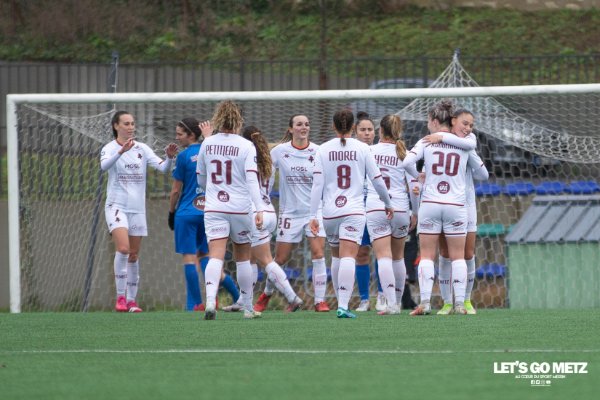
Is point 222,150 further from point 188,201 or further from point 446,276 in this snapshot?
point 446,276

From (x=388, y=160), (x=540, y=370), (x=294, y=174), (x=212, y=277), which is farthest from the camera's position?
(x=294, y=174)

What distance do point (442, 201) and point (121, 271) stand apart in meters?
4.01

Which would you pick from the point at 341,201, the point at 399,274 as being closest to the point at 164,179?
the point at 399,274

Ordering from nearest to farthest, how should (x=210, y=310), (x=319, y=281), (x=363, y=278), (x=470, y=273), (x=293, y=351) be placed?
1. (x=293, y=351)
2. (x=210, y=310)
3. (x=470, y=273)
4. (x=319, y=281)
5. (x=363, y=278)

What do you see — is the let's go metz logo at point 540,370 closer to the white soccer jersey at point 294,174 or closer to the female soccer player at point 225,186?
the female soccer player at point 225,186

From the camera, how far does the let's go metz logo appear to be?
21.1 ft

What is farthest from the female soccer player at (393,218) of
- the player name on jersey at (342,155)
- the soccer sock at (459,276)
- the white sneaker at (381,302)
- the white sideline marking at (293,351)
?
the white sideline marking at (293,351)

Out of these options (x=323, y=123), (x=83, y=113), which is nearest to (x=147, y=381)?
(x=323, y=123)

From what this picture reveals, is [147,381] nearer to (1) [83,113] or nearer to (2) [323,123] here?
(2) [323,123]

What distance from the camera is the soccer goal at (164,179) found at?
1510 cm

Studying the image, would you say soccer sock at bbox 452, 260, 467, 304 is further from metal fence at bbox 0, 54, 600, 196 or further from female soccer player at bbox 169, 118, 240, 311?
metal fence at bbox 0, 54, 600, 196

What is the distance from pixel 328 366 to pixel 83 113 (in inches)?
487

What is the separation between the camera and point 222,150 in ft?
34.9

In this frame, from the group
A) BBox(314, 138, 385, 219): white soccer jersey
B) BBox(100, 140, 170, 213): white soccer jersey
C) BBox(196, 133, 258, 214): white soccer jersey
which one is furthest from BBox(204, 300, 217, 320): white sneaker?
BBox(100, 140, 170, 213): white soccer jersey
